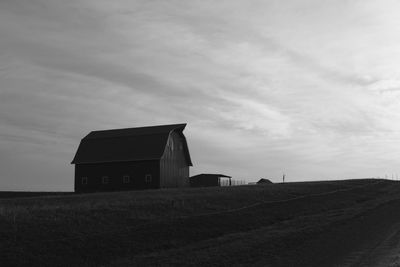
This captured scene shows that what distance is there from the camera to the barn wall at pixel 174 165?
193ft

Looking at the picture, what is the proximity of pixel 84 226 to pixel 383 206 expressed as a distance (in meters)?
24.0

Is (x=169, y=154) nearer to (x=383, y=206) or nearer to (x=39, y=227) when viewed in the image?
(x=383, y=206)

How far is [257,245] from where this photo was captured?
19797 millimetres

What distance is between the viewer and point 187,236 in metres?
22.3

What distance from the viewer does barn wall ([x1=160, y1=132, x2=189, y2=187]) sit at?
58.8 meters

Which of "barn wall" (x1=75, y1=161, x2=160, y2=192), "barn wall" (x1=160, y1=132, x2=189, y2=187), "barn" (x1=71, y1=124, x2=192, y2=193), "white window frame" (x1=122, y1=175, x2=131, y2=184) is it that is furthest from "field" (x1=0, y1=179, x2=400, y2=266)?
"white window frame" (x1=122, y1=175, x2=131, y2=184)

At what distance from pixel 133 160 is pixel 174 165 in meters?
5.08

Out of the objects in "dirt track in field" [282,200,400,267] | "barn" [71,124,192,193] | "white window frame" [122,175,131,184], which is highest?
"barn" [71,124,192,193]

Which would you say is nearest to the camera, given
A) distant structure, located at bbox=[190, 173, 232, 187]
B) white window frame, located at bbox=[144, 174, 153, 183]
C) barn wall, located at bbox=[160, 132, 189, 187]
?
white window frame, located at bbox=[144, 174, 153, 183]

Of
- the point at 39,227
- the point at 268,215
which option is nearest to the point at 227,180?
the point at 268,215

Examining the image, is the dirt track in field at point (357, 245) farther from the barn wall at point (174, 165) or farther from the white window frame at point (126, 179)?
the white window frame at point (126, 179)

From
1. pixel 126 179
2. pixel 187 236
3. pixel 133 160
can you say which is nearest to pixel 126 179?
pixel 126 179

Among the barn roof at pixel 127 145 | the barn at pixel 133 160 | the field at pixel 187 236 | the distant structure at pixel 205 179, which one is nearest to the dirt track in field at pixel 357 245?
the field at pixel 187 236

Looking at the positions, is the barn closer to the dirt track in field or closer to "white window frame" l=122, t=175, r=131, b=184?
"white window frame" l=122, t=175, r=131, b=184
